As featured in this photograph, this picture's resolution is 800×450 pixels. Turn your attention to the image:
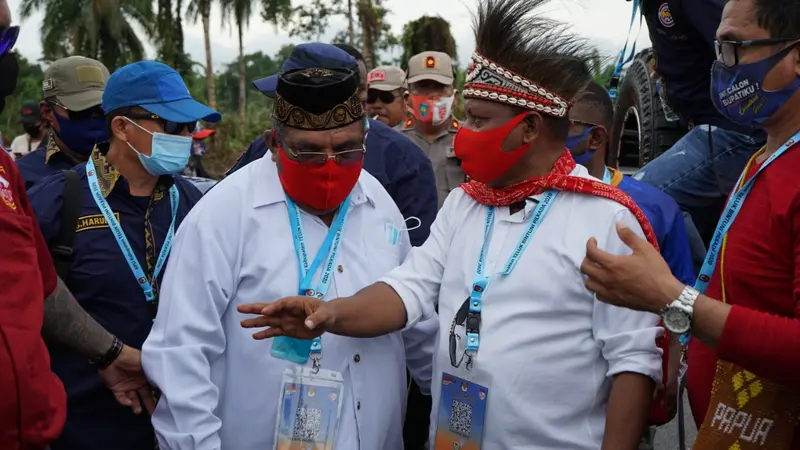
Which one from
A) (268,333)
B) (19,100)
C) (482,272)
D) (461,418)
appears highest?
A: (482,272)

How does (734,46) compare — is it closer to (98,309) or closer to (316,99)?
(316,99)

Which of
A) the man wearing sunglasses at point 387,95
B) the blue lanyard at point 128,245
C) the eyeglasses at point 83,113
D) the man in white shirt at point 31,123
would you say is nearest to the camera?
the blue lanyard at point 128,245

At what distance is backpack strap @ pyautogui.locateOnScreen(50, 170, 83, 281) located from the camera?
10.6 feet

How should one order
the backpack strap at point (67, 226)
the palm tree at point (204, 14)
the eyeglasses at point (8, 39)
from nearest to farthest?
the eyeglasses at point (8, 39), the backpack strap at point (67, 226), the palm tree at point (204, 14)

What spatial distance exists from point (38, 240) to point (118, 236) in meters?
0.58

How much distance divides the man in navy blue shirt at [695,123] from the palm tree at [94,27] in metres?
30.4

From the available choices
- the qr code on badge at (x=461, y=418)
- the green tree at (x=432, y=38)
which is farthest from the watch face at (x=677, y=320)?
the green tree at (x=432, y=38)

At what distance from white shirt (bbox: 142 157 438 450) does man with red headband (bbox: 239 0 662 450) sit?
19cm

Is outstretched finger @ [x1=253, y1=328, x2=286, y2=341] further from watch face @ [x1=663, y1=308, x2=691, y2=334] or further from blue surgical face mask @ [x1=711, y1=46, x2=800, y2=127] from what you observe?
blue surgical face mask @ [x1=711, y1=46, x2=800, y2=127]

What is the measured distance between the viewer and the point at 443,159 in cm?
636

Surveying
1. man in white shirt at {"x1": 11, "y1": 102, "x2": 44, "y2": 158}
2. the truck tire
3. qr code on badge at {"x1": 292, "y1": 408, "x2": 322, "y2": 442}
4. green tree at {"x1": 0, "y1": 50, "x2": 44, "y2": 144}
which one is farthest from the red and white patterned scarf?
green tree at {"x1": 0, "y1": 50, "x2": 44, "y2": 144}

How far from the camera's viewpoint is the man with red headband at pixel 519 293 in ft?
8.18

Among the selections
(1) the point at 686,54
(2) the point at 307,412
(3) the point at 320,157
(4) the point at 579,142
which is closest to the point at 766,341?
(2) the point at 307,412

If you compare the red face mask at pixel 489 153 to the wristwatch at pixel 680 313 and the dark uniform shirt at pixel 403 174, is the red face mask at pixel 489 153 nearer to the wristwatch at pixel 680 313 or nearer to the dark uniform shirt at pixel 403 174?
the wristwatch at pixel 680 313
